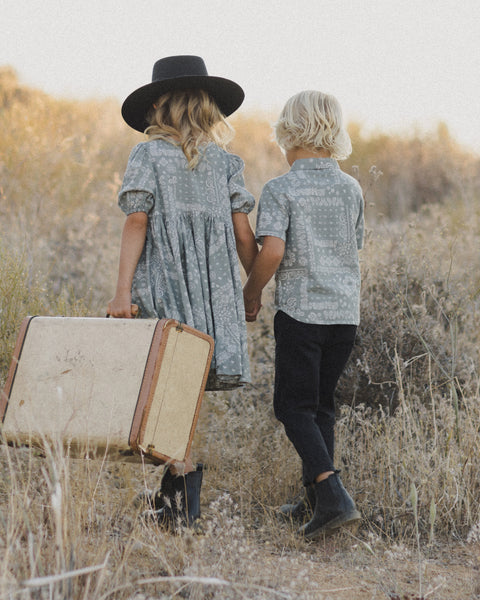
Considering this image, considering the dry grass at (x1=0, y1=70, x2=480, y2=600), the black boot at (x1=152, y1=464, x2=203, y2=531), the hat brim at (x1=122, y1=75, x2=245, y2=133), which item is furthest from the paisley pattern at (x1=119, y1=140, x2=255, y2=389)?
the dry grass at (x1=0, y1=70, x2=480, y2=600)

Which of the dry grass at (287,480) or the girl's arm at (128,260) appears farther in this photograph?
the girl's arm at (128,260)

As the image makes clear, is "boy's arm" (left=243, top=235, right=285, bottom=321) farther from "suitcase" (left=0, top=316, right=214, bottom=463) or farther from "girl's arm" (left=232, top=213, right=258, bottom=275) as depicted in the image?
"suitcase" (left=0, top=316, right=214, bottom=463)

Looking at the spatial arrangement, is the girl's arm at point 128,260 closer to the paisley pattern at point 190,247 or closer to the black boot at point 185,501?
the paisley pattern at point 190,247

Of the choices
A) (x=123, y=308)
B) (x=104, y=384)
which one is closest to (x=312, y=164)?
(x=123, y=308)

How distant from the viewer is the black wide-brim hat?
8.92 feet

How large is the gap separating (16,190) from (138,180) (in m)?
4.66

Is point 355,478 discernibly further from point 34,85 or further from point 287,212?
point 34,85

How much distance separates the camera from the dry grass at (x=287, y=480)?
1.96m

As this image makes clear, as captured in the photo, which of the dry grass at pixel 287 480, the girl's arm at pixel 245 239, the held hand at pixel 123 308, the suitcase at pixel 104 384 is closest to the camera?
the dry grass at pixel 287 480

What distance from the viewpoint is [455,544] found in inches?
111

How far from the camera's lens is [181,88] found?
276 cm

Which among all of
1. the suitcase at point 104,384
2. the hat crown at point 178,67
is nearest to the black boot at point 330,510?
the suitcase at point 104,384

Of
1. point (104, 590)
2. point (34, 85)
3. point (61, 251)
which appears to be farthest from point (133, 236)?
point (34, 85)

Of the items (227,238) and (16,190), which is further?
(16,190)
